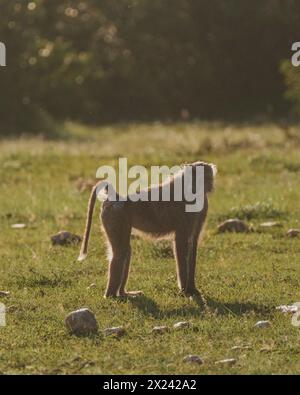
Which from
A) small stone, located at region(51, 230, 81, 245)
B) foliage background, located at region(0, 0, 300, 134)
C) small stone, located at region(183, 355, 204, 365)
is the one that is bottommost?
small stone, located at region(183, 355, 204, 365)

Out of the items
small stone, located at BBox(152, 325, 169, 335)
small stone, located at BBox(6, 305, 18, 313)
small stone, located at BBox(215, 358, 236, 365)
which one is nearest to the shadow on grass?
small stone, located at BBox(152, 325, 169, 335)

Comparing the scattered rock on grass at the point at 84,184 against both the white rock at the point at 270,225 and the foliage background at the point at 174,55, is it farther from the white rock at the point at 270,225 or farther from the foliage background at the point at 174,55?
the foliage background at the point at 174,55

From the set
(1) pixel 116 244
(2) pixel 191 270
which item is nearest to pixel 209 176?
(2) pixel 191 270

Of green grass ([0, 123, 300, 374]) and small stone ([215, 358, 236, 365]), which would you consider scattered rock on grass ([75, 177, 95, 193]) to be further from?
small stone ([215, 358, 236, 365])

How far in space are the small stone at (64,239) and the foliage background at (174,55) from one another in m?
20.7

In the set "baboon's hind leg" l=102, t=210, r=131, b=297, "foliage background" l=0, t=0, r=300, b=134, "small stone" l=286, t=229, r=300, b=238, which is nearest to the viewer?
"baboon's hind leg" l=102, t=210, r=131, b=297

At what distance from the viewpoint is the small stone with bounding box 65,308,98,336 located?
7215mm

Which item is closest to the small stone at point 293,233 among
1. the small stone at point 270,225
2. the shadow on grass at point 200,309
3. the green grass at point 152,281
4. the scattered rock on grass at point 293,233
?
the scattered rock on grass at point 293,233

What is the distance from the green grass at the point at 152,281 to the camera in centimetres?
672

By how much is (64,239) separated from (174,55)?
2504 centimetres

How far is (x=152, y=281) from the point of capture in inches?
352

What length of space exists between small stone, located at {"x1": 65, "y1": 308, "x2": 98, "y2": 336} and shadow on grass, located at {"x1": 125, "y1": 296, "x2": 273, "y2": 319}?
0.67 metres
